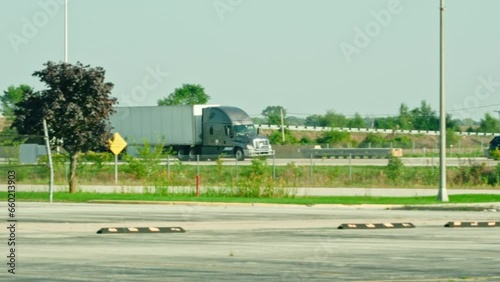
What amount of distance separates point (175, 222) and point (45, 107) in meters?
13.3

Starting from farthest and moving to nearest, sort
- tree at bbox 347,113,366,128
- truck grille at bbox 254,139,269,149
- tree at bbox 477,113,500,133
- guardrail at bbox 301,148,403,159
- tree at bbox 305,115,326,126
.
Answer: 1. tree at bbox 305,115,326,126
2. tree at bbox 347,113,366,128
3. tree at bbox 477,113,500,133
4. guardrail at bbox 301,148,403,159
5. truck grille at bbox 254,139,269,149

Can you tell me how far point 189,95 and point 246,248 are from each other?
112030mm

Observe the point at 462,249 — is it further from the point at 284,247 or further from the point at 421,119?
the point at 421,119

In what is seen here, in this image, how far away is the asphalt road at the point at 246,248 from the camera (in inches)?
581

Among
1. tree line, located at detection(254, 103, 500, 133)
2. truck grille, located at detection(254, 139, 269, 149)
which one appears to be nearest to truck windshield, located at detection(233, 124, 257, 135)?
truck grille, located at detection(254, 139, 269, 149)

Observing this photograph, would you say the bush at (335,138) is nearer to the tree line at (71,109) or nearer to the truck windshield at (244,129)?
the truck windshield at (244,129)

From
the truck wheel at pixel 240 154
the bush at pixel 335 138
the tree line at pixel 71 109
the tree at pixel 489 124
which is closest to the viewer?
the tree line at pixel 71 109

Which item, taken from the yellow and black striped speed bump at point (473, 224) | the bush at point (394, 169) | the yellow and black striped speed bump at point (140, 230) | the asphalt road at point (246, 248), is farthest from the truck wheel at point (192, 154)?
the yellow and black striped speed bump at point (140, 230)

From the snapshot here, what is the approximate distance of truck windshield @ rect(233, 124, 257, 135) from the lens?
66812mm

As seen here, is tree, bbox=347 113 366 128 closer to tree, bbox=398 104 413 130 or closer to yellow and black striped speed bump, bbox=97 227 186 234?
tree, bbox=398 104 413 130

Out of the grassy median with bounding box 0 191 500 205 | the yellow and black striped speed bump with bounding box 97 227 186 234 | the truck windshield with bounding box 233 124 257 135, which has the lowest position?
the grassy median with bounding box 0 191 500 205

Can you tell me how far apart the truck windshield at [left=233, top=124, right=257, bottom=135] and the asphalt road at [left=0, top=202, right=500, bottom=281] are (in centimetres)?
3786

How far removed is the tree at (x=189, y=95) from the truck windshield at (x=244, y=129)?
173 feet

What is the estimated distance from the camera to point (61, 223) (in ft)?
78.0
